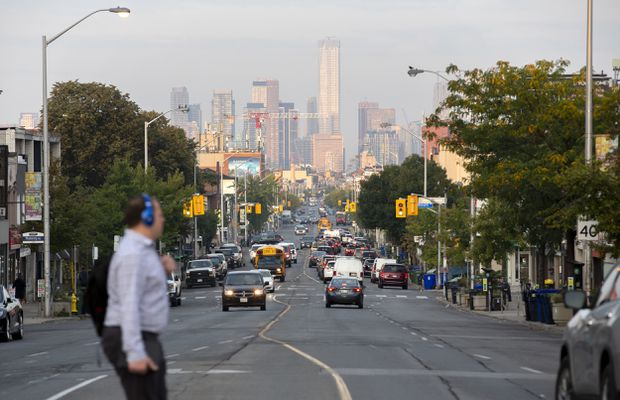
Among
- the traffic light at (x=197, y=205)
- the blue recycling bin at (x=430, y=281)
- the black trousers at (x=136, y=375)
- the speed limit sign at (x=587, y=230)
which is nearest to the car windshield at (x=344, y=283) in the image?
the speed limit sign at (x=587, y=230)

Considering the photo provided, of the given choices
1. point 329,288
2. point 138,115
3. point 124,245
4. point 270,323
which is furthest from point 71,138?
point 124,245

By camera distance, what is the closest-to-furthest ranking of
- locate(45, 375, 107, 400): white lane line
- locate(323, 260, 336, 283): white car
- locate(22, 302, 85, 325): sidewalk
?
locate(45, 375, 107, 400): white lane line, locate(22, 302, 85, 325): sidewalk, locate(323, 260, 336, 283): white car

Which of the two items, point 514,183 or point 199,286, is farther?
point 199,286

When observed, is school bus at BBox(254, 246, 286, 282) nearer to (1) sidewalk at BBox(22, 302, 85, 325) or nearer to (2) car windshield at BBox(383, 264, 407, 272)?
(2) car windshield at BBox(383, 264, 407, 272)

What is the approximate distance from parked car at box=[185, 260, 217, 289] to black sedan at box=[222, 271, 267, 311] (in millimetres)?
32249

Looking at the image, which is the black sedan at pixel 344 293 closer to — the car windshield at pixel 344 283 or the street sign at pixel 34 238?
the car windshield at pixel 344 283

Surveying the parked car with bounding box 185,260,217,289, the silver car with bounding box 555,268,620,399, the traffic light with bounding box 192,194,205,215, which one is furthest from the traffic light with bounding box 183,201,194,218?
the silver car with bounding box 555,268,620,399

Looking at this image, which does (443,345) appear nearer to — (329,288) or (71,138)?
(329,288)

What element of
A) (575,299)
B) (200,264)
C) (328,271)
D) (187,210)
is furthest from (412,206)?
(575,299)

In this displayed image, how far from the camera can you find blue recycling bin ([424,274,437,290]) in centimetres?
8319

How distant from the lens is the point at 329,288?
51875 millimetres

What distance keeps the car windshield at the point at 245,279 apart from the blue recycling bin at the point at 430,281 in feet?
113

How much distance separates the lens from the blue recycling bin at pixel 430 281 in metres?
83.2

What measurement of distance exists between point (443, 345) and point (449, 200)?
283 feet
